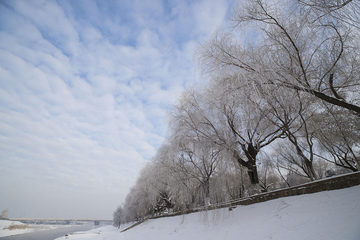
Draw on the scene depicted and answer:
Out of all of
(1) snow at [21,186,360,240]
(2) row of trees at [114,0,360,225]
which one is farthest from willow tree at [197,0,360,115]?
(1) snow at [21,186,360,240]

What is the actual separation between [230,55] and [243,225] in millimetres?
5564

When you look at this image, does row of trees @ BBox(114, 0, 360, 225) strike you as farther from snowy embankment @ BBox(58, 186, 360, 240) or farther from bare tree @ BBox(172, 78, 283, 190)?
snowy embankment @ BBox(58, 186, 360, 240)

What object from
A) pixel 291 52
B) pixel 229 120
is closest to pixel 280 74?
pixel 291 52

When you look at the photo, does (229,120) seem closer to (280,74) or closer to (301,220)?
(280,74)

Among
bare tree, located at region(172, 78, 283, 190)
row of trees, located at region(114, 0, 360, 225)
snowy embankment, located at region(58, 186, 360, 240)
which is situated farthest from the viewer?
bare tree, located at region(172, 78, 283, 190)

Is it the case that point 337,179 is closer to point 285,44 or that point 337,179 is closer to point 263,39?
point 285,44

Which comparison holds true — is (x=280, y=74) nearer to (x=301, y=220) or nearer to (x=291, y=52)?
(x=291, y=52)

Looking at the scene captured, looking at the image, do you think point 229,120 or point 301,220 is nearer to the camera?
point 301,220

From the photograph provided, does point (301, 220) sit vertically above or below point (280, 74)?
below

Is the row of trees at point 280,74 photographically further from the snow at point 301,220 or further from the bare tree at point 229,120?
the snow at point 301,220

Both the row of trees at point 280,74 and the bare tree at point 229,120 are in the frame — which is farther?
the bare tree at point 229,120

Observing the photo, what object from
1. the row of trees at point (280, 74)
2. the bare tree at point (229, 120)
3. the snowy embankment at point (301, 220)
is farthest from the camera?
the bare tree at point (229, 120)

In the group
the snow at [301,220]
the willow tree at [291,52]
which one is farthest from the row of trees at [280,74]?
the snow at [301,220]

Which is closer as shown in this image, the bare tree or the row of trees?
the row of trees
